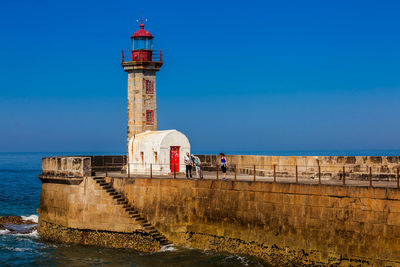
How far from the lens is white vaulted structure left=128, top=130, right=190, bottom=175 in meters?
A: 24.3

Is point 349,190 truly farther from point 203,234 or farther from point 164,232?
point 164,232

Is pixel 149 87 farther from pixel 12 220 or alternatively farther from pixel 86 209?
pixel 12 220

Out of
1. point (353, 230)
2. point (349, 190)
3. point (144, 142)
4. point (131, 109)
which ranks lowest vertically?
point (353, 230)

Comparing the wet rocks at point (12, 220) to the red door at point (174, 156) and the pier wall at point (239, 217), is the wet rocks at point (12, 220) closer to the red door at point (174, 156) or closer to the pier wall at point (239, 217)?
the pier wall at point (239, 217)

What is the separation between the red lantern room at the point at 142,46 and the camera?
26750 millimetres

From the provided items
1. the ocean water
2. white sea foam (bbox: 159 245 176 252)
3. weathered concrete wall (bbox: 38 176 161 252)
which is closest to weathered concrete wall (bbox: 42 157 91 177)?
weathered concrete wall (bbox: 38 176 161 252)


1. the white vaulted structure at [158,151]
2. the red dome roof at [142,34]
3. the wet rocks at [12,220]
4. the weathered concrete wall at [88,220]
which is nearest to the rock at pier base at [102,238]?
the weathered concrete wall at [88,220]

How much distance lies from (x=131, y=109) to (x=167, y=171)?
3766 millimetres

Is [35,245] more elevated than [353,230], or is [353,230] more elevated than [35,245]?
[353,230]

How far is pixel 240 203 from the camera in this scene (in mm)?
18828

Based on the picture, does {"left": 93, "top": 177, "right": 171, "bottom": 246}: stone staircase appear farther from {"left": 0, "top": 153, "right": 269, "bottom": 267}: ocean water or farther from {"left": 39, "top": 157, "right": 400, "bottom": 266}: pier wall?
{"left": 0, "top": 153, "right": 269, "bottom": 267}: ocean water

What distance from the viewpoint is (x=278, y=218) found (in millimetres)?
17641

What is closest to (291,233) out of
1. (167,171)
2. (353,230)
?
(353,230)

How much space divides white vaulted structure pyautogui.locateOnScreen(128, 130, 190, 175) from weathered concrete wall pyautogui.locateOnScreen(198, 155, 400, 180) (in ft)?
9.33
